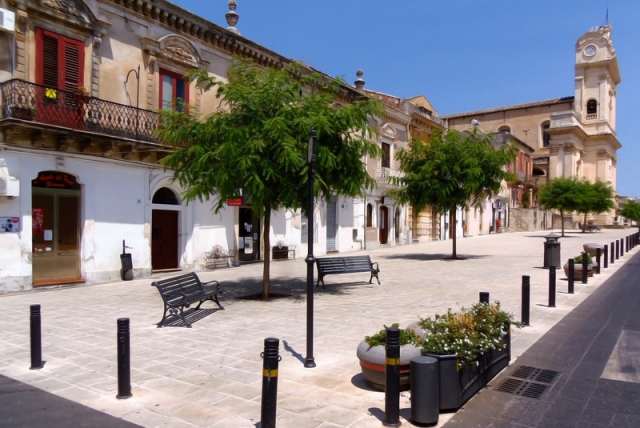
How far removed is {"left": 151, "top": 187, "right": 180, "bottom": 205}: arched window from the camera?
1655 centimetres

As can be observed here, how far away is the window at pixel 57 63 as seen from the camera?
13.0 meters

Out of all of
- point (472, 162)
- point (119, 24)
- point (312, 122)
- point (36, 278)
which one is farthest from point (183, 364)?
point (472, 162)

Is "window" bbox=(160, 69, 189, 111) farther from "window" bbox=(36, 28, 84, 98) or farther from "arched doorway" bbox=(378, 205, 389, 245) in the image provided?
"arched doorway" bbox=(378, 205, 389, 245)

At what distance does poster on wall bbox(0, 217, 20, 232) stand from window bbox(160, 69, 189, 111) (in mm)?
5627

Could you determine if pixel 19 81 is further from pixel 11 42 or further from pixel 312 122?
pixel 312 122

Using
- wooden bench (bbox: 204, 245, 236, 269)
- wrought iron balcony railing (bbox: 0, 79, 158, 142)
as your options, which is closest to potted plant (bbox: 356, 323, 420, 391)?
wrought iron balcony railing (bbox: 0, 79, 158, 142)

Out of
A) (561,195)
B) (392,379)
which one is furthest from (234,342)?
(561,195)

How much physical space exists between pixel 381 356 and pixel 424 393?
0.73 metres

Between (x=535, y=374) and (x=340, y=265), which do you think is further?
(x=340, y=265)

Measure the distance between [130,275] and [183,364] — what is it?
374 inches

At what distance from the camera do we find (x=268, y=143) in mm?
10273

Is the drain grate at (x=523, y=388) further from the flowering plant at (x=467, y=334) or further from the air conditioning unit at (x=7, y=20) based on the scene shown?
the air conditioning unit at (x=7, y=20)

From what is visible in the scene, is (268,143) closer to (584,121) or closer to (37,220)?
(37,220)

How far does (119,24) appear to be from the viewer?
49.2 ft
